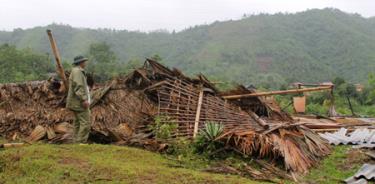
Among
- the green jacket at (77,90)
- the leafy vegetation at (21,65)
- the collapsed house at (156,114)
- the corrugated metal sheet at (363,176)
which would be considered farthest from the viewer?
the leafy vegetation at (21,65)

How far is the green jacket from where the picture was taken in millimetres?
7984

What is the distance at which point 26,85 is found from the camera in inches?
416

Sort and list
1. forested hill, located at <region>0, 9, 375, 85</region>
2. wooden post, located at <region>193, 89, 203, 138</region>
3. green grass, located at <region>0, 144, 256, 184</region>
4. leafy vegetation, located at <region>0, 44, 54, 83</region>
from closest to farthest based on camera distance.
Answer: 1. green grass, located at <region>0, 144, 256, 184</region>
2. wooden post, located at <region>193, 89, 203, 138</region>
3. leafy vegetation, located at <region>0, 44, 54, 83</region>
4. forested hill, located at <region>0, 9, 375, 85</region>

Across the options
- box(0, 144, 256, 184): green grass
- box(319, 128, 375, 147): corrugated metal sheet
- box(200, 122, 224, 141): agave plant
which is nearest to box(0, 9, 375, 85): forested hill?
box(319, 128, 375, 147): corrugated metal sheet

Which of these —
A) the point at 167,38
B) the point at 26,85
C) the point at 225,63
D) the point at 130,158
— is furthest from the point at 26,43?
the point at 130,158

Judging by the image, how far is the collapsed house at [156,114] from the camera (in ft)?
26.6

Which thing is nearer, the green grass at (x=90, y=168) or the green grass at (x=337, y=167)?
the green grass at (x=90, y=168)

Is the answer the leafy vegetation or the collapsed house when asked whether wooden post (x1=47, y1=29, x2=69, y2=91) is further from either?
the leafy vegetation

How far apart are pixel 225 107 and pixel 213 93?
498 millimetres

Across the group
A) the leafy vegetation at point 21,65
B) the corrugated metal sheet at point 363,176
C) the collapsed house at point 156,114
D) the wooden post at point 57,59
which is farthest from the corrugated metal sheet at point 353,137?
the leafy vegetation at point 21,65

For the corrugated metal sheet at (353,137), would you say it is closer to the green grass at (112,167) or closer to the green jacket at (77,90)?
the green grass at (112,167)

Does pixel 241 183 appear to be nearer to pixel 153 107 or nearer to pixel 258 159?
pixel 258 159

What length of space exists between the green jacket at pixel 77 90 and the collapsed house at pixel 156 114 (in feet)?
2.52

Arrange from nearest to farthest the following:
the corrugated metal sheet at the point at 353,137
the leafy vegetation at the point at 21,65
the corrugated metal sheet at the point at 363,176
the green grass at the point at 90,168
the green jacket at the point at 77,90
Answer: the green grass at the point at 90,168
the corrugated metal sheet at the point at 363,176
the green jacket at the point at 77,90
the corrugated metal sheet at the point at 353,137
the leafy vegetation at the point at 21,65
